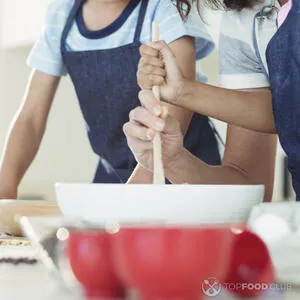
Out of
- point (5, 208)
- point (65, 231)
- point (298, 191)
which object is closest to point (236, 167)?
point (298, 191)

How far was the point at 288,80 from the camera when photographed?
0.90 m

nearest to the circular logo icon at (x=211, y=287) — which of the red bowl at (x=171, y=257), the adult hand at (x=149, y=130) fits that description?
the red bowl at (x=171, y=257)

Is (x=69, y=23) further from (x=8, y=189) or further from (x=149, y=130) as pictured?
(x=149, y=130)

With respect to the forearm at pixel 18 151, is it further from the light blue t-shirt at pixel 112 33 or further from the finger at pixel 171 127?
the finger at pixel 171 127

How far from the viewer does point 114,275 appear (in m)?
0.38

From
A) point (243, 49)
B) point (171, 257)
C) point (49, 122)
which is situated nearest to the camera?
point (171, 257)

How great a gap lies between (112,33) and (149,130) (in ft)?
1.51

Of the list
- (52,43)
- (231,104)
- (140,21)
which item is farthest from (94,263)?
(52,43)

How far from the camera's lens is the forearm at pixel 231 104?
3.06 feet

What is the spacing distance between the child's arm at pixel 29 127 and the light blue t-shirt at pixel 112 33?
0.04 metres

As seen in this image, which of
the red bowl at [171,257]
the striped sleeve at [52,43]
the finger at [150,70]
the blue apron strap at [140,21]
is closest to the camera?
the red bowl at [171,257]

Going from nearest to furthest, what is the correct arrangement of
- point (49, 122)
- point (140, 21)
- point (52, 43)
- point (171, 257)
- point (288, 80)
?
point (171, 257), point (288, 80), point (140, 21), point (52, 43), point (49, 122)

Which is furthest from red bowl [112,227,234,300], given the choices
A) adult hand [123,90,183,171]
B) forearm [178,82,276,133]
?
forearm [178,82,276,133]

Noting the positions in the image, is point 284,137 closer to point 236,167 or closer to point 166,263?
point 236,167
